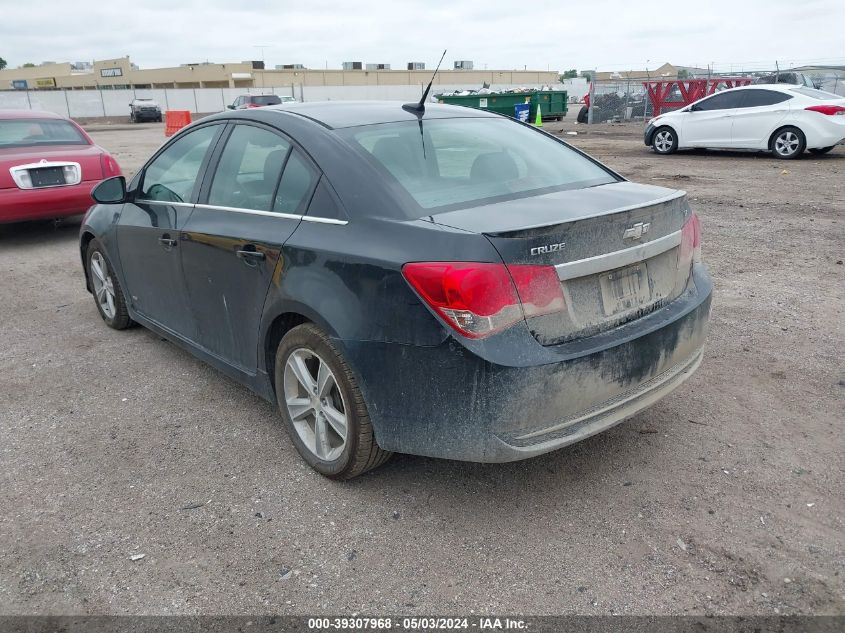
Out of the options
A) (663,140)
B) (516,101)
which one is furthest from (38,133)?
(516,101)

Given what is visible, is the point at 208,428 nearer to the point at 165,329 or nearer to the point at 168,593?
the point at 165,329

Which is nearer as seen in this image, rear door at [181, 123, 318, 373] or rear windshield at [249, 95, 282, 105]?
rear door at [181, 123, 318, 373]

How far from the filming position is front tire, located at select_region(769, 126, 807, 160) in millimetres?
14320

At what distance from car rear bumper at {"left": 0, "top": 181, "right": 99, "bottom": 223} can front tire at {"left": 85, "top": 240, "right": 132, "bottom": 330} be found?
3.11 m

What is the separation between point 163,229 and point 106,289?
1515 mm

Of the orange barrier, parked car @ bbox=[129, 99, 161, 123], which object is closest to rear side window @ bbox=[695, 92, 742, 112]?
the orange barrier

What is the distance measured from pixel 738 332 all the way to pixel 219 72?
7994 centimetres

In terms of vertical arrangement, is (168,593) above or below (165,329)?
below

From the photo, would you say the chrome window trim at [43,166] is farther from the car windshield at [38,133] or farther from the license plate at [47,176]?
the car windshield at [38,133]

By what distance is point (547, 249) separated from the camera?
8.44 feet

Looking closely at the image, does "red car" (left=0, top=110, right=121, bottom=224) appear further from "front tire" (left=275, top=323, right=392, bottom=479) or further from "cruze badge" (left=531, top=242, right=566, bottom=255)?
"cruze badge" (left=531, top=242, right=566, bottom=255)

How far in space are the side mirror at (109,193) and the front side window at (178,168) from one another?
168 millimetres

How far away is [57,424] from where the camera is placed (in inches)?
153

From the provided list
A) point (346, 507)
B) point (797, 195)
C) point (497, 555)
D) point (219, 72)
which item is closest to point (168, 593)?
point (346, 507)
